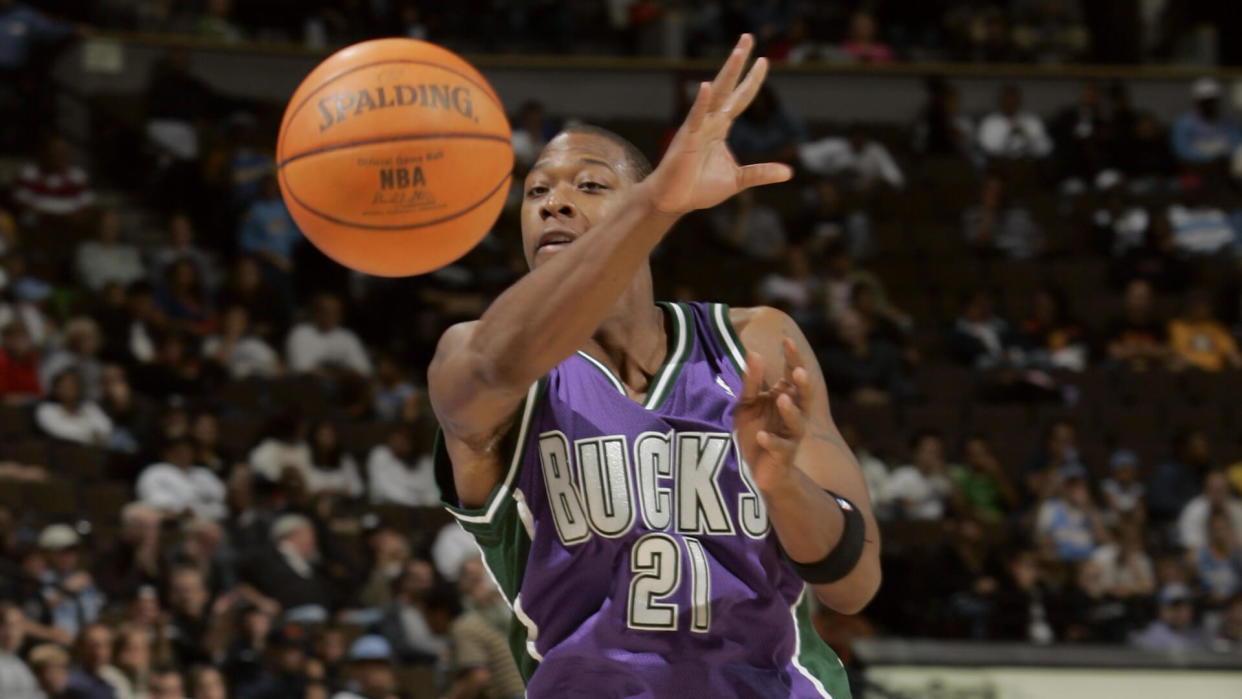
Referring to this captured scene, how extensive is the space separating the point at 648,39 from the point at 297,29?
10.7 ft

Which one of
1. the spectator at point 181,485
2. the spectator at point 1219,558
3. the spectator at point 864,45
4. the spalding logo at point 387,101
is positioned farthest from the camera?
the spectator at point 864,45

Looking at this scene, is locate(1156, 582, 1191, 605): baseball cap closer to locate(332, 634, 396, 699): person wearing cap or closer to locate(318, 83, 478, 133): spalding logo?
locate(332, 634, 396, 699): person wearing cap

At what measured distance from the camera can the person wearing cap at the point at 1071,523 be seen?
11602 millimetres

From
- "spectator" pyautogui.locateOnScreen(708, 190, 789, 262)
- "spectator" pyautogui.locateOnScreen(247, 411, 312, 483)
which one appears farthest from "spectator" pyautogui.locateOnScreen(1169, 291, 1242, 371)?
"spectator" pyautogui.locateOnScreen(247, 411, 312, 483)

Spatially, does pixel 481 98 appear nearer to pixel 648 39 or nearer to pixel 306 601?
pixel 306 601

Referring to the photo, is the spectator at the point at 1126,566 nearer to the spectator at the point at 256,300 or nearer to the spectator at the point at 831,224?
the spectator at the point at 831,224

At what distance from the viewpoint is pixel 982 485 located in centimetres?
1205

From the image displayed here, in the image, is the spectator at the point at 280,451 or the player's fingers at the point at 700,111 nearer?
the player's fingers at the point at 700,111

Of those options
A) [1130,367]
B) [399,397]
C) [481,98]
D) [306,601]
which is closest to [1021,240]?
[1130,367]

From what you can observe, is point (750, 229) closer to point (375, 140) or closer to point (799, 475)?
point (375, 140)

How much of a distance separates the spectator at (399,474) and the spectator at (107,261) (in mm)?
2344

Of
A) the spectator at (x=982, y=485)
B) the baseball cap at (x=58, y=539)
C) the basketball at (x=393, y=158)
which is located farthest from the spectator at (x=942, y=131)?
the basketball at (x=393, y=158)

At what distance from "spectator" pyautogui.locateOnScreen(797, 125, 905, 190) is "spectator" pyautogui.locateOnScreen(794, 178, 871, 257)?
60 cm

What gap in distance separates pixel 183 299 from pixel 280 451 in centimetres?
179
